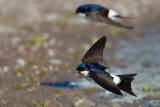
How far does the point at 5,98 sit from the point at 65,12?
5966 millimetres

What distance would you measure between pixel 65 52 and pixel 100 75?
17.1ft

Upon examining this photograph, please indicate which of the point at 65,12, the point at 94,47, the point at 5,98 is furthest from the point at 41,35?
the point at 94,47

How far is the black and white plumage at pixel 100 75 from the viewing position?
581cm

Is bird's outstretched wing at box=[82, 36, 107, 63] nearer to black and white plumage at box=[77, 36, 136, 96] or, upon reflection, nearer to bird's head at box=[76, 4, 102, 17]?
black and white plumage at box=[77, 36, 136, 96]

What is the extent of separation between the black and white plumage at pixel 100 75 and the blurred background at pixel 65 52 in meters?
1.29

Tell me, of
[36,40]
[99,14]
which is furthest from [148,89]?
[36,40]

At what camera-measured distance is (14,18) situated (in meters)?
12.9

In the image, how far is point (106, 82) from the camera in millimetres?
5812

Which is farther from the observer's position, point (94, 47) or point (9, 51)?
point (9, 51)

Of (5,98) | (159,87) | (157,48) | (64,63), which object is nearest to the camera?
(5,98)

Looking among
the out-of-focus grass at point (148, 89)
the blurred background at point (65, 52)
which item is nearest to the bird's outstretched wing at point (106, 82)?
the blurred background at point (65, 52)

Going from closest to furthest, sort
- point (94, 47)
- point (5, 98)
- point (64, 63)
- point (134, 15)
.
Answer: point (94, 47) < point (5, 98) < point (64, 63) < point (134, 15)

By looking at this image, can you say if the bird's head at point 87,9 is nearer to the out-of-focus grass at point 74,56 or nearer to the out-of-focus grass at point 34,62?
the out-of-focus grass at point 34,62

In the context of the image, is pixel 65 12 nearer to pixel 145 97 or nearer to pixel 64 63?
pixel 64 63
